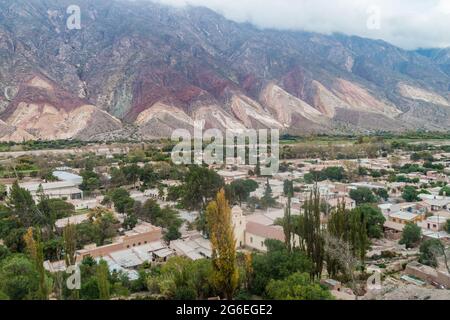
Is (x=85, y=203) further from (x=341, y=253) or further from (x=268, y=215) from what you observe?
(x=341, y=253)

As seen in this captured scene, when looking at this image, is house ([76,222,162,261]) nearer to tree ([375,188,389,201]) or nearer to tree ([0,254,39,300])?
tree ([0,254,39,300])

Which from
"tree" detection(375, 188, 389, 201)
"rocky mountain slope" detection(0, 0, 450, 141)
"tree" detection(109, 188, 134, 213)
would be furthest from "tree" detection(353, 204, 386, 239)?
"rocky mountain slope" detection(0, 0, 450, 141)

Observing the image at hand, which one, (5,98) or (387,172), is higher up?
(5,98)

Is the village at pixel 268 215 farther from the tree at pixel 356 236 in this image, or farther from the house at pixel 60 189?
the tree at pixel 356 236

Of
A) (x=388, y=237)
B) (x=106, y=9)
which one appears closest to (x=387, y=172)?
(x=388, y=237)

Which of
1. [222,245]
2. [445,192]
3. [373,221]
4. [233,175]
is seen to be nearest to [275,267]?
[222,245]
